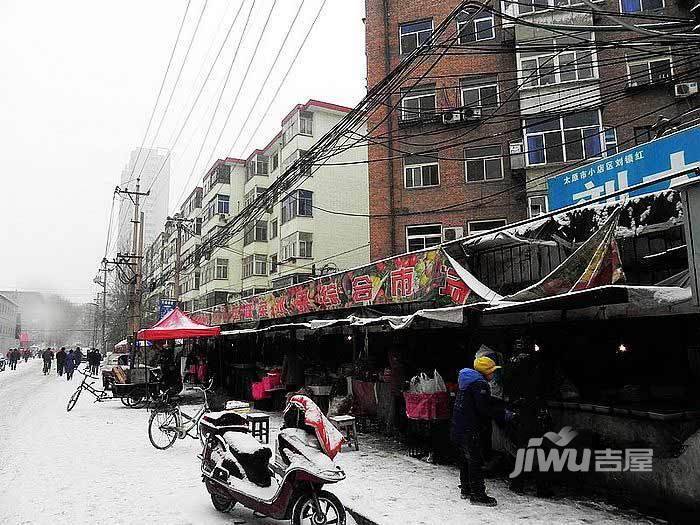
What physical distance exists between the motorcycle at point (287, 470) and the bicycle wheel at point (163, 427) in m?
3.55

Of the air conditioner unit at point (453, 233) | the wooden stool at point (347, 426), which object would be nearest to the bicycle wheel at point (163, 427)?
the wooden stool at point (347, 426)

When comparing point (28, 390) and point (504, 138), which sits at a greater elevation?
point (504, 138)

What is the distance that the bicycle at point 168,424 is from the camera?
10.1m

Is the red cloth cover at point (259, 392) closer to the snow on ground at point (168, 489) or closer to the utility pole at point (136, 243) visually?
the snow on ground at point (168, 489)

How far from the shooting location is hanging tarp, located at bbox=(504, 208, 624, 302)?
5809 millimetres

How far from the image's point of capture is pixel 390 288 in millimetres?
9609

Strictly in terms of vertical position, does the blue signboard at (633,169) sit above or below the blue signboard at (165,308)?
above

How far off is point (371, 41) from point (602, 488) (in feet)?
76.7

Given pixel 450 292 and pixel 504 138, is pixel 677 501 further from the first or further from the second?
pixel 504 138

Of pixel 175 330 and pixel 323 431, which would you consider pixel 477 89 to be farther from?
pixel 323 431

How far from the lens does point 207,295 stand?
44469 millimetres

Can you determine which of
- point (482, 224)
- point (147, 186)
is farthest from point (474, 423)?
point (147, 186)

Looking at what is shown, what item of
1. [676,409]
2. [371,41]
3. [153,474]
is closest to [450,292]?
[676,409]

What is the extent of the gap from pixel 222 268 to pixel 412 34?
25324mm
